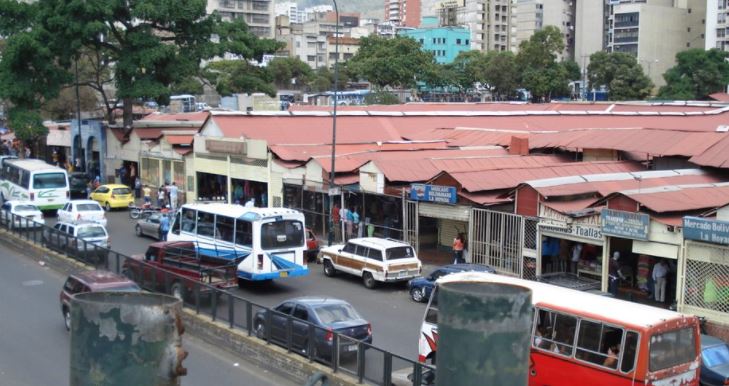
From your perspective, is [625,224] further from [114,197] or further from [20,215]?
[114,197]

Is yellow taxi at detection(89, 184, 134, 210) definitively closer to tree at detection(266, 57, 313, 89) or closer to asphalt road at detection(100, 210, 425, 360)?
asphalt road at detection(100, 210, 425, 360)

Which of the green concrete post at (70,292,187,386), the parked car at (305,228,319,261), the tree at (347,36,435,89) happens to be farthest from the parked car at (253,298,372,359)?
the tree at (347,36,435,89)

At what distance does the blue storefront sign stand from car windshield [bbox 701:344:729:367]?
41.0ft

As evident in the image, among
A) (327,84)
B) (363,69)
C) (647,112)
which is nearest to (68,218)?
(647,112)

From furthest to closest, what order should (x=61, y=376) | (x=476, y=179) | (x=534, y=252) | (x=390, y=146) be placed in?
(x=390, y=146)
(x=476, y=179)
(x=534, y=252)
(x=61, y=376)

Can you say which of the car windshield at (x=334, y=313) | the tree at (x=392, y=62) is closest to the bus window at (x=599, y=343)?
the car windshield at (x=334, y=313)

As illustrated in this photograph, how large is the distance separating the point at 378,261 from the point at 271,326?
8348mm

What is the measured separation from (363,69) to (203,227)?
2731 inches

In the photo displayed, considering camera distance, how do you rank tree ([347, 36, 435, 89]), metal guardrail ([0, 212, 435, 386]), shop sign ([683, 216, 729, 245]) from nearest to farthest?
metal guardrail ([0, 212, 435, 386]) → shop sign ([683, 216, 729, 245]) → tree ([347, 36, 435, 89])

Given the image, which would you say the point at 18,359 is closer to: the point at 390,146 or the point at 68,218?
the point at 68,218

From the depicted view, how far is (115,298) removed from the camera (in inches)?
171

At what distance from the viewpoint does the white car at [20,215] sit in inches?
1250

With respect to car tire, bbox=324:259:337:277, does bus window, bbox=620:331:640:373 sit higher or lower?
higher

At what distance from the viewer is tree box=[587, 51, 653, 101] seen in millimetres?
97375
